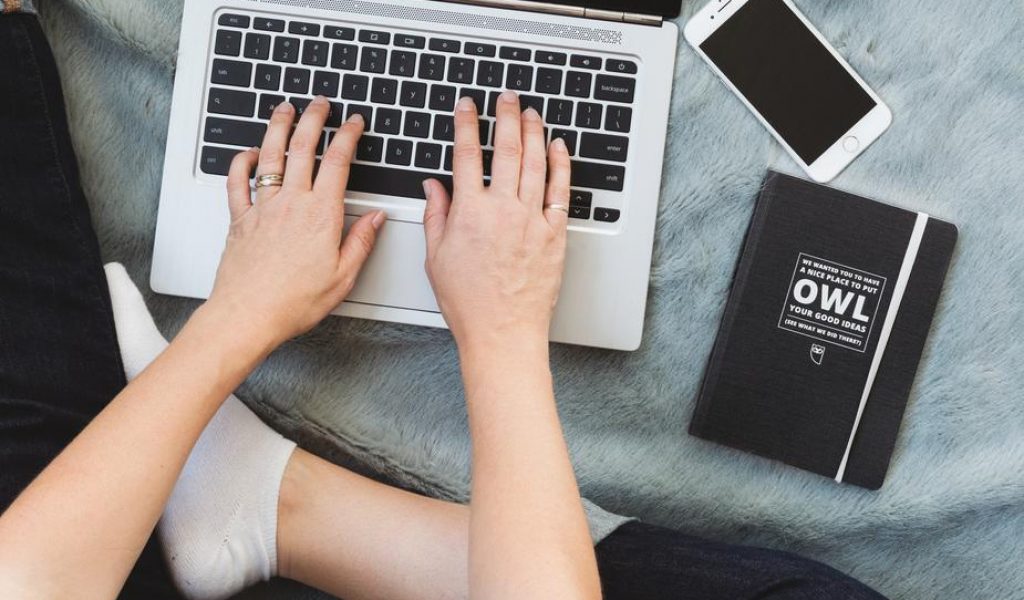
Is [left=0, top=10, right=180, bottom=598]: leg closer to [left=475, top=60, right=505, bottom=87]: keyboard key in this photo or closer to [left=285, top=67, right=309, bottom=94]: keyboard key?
[left=285, top=67, right=309, bottom=94]: keyboard key

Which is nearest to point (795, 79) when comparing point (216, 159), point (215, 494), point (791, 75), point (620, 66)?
point (791, 75)

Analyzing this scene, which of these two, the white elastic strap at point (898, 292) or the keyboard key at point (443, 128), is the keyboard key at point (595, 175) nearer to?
the keyboard key at point (443, 128)

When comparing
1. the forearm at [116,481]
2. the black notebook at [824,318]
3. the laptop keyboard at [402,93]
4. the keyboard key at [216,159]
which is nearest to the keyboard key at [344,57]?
the laptop keyboard at [402,93]

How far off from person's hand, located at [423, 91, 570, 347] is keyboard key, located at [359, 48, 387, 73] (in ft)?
0.23

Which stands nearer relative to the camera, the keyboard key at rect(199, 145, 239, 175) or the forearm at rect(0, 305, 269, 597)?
the forearm at rect(0, 305, 269, 597)

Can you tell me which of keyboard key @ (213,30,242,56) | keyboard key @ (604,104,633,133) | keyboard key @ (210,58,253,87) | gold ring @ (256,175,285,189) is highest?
keyboard key @ (213,30,242,56)

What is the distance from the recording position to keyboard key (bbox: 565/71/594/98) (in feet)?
2.13

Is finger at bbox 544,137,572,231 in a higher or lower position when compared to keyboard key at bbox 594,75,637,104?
lower

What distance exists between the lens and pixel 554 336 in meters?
0.65

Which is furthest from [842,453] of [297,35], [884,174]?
[297,35]

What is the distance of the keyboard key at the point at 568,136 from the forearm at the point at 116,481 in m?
0.28

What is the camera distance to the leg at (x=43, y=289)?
0.63 metres

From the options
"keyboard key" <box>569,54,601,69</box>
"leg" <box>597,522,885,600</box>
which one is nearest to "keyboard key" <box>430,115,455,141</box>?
"keyboard key" <box>569,54,601,69</box>

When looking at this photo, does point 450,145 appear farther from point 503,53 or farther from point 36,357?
point 36,357
